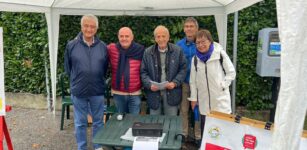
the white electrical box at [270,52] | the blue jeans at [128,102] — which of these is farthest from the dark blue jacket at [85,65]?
the white electrical box at [270,52]

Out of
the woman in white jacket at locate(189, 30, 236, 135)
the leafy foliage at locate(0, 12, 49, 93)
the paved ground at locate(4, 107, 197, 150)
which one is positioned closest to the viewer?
the woman in white jacket at locate(189, 30, 236, 135)

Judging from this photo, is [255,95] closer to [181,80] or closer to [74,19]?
[181,80]

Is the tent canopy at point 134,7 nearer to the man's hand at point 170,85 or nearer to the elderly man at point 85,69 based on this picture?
the elderly man at point 85,69

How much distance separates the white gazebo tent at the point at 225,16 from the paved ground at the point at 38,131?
2.98ft

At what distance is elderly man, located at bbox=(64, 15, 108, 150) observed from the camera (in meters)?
3.49

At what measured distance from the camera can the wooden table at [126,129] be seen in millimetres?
2453

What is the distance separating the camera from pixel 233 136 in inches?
103

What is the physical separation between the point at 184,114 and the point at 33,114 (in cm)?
308

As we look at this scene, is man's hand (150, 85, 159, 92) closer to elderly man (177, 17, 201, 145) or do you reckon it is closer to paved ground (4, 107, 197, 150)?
elderly man (177, 17, 201, 145)

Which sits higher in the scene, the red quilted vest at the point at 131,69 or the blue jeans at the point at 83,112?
the red quilted vest at the point at 131,69

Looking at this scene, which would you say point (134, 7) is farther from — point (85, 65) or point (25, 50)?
point (25, 50)

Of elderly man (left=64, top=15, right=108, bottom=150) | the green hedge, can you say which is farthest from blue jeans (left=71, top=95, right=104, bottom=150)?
the green hedge

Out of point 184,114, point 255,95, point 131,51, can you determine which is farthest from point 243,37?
point 131,51

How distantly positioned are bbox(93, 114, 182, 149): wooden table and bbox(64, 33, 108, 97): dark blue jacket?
547mm
